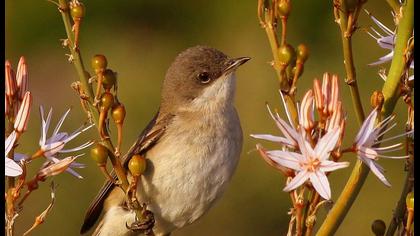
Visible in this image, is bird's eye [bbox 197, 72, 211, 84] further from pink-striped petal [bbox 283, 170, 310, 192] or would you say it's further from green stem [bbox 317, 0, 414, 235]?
pink-striped petal [bbox 283, 170, 310, 192]

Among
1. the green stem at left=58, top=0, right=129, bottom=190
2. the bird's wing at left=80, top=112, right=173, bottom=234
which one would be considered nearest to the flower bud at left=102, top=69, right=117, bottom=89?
the green stem at left=58, top=0, right=129, bottom=190

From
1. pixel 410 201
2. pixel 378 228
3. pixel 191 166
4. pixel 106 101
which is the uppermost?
pixel 106 101

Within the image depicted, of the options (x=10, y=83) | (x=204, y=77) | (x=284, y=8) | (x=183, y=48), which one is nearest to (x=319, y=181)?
(x=284, y=8)

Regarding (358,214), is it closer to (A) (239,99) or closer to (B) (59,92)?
(A) (239,99)

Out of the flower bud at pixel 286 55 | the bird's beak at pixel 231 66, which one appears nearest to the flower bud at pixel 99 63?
the flower bud at pixel 286 55

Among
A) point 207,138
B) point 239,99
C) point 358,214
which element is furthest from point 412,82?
point 239,99

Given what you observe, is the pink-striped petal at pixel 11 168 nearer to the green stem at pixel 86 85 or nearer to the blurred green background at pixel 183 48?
the green stem at pixel 86 85

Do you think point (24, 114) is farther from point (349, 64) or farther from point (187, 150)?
point (187, 150)
